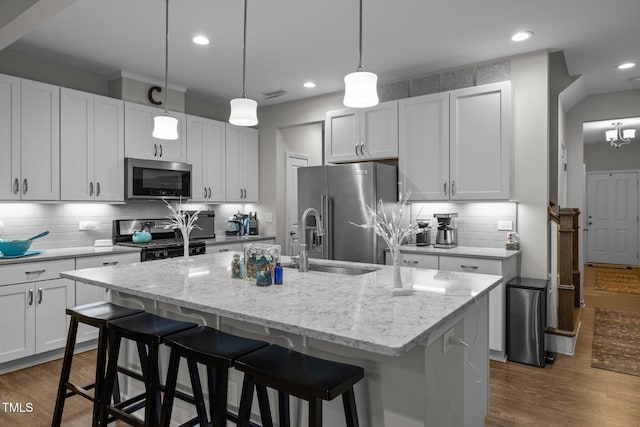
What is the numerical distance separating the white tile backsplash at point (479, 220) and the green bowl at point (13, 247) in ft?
12.1

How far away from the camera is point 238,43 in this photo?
11.8 ft

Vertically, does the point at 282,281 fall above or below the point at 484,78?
below

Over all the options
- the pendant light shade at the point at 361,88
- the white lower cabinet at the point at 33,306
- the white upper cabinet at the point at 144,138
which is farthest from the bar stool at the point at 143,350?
the white upper cabinet at the point at 144,138

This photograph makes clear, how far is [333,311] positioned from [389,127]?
317cm

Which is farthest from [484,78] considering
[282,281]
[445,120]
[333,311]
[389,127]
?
[333,311]

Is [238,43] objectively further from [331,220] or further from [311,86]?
[331,220]

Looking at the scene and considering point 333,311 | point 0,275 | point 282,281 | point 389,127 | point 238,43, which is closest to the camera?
point 333,311

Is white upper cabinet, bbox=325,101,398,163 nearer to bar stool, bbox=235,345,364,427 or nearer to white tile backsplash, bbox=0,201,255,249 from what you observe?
white tile backsplash, bbox=0,201,255,249

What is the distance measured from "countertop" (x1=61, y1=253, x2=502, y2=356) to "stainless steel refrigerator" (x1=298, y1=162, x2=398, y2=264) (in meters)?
1.41

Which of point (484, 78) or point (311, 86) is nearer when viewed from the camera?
point (484, 78)

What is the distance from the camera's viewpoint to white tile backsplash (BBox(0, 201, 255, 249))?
3.75m

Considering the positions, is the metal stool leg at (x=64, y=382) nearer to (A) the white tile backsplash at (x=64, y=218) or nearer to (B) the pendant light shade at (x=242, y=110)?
(B) the pendant light shade at (x=242, y=110)

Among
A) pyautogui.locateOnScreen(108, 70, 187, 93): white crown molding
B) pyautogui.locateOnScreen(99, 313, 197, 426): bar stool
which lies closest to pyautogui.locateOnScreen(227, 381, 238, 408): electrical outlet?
pyautogui.locateOnScreen(99, 313, 197, 426): bar stool

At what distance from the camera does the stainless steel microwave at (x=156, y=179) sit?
427cm
